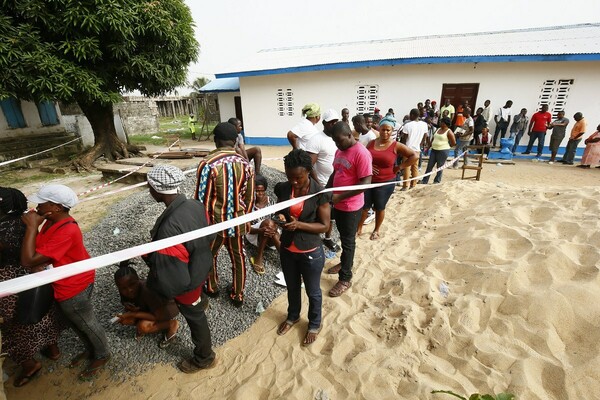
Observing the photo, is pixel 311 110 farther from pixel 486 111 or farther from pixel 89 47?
pixel 486 111

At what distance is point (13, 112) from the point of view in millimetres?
10594

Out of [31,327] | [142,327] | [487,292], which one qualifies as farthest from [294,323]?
[31,327]

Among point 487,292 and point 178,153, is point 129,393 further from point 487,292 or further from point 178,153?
point 178,153

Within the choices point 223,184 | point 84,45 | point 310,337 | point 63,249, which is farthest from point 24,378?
point 84,45

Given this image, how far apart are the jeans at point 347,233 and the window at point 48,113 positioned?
13734mm

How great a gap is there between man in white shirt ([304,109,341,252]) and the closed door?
891cm

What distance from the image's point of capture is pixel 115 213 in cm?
498

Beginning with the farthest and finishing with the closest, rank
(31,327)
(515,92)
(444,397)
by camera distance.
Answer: (515,92) < (31,327) < (444,397)

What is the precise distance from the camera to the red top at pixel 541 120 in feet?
30.7

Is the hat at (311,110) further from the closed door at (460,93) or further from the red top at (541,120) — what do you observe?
the red top at (541,120)

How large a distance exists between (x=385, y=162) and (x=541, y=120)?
884cm

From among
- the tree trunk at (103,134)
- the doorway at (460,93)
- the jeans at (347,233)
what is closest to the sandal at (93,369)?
the jeans at (347,233)

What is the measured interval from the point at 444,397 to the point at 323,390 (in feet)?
2.57

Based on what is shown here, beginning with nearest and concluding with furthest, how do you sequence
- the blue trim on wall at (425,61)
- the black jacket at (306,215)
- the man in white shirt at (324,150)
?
the black jacket at (306,215)
the man in white shirt at (324,150)
the blue trim on wall at (425,61)
